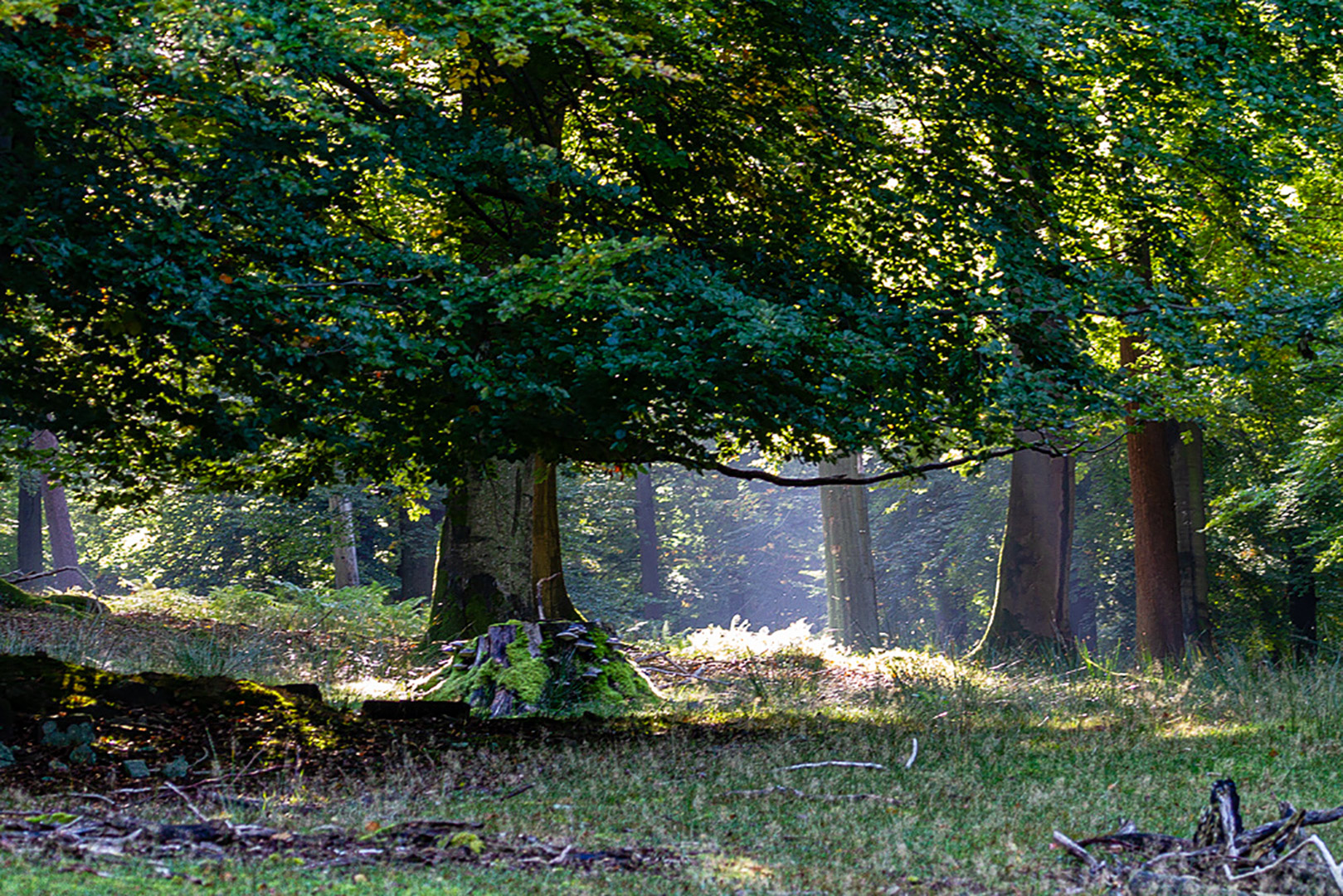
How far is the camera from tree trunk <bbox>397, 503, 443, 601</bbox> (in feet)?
104

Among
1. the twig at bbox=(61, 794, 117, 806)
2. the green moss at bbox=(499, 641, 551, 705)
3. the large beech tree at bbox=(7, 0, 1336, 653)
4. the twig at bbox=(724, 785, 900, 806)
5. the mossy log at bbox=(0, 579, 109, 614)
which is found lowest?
the twig at bbox=(724, 785, 900, 806)

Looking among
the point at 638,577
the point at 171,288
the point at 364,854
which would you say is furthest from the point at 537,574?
the point at 638,577

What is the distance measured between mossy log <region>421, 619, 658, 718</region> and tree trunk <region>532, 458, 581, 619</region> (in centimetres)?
A: 238

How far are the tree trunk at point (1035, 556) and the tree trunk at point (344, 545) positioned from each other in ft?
42.1

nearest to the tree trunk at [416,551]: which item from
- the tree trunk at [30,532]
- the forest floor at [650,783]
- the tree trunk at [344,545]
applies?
the tree trunk at [344,545]

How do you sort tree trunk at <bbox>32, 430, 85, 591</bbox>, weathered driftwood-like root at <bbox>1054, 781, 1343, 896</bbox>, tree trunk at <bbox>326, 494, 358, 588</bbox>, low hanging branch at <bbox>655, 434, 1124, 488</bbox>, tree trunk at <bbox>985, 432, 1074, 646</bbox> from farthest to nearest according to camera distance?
tree trunk at <bbox>32, 430, 85, 591</bbox> → tree trunk at <bbox>326, 494, 358, 588</bbox> → tree trunk at <bbox>985, 432, 1074, 646</bbox> → low hanging branch at <bbox>655, 434, 1124, 488</bbox> → weathered driftwood-like root at <bbox>1054, 781, 1343, 896</bbox>

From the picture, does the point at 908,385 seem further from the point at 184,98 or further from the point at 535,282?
the point at 184,98

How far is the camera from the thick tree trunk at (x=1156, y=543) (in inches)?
689

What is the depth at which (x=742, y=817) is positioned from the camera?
6.86m

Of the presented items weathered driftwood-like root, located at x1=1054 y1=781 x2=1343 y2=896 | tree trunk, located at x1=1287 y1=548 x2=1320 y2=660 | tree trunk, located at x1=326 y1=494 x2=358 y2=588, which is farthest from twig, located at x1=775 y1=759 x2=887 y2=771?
tree trunk, located at x1=326 y1=494 x2=358 y2=588

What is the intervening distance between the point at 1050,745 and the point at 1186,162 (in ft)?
15.5

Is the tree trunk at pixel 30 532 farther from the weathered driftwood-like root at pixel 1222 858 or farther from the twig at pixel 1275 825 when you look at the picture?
the twig at pixel 1275 825

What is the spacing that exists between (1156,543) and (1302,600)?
10520 millimetres

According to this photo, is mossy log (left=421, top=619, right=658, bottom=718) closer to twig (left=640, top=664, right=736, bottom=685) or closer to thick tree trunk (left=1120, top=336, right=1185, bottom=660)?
twig (left=640, top=664, right=736, bottom=685)
